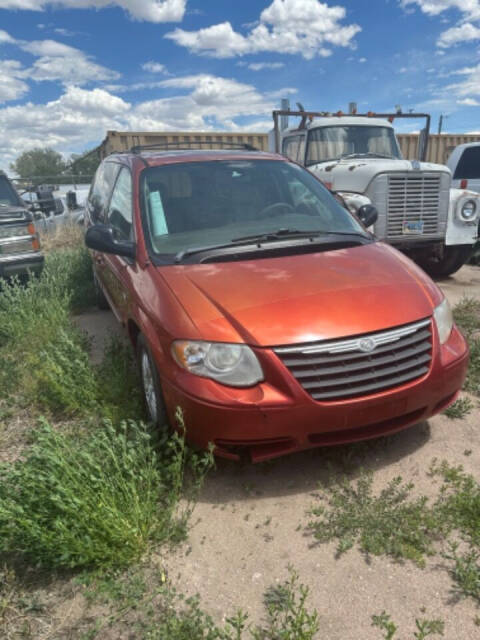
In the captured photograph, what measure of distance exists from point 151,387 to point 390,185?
4486 mm

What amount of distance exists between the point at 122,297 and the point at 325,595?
2.45 m

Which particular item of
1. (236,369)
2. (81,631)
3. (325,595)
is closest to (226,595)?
(325,595)

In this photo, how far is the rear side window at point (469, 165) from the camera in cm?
902

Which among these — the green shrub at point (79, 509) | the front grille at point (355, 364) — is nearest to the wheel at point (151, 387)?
the green shrub at point (79, 509)

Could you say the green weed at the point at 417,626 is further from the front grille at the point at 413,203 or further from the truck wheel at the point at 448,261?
the truck wheel at the point at 448,261

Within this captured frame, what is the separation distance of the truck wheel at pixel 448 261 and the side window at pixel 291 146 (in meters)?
2.49

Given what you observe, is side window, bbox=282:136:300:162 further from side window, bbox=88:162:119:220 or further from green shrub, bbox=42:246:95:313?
green shrub, bbox=42:246:95:313

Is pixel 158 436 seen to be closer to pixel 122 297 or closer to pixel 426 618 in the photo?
pixel 122 297

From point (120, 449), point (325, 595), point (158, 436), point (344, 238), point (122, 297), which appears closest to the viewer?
point (325, 595)

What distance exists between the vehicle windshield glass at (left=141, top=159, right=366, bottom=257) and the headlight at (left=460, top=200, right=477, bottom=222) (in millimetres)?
3298

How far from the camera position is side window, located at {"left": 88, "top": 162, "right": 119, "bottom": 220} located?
4570 mm

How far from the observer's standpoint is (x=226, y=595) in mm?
2006

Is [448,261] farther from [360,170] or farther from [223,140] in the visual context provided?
[223,140]

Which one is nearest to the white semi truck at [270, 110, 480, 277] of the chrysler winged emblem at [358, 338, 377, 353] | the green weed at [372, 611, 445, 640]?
the chrysler winged emblem at [358, 338, 377, 353]
